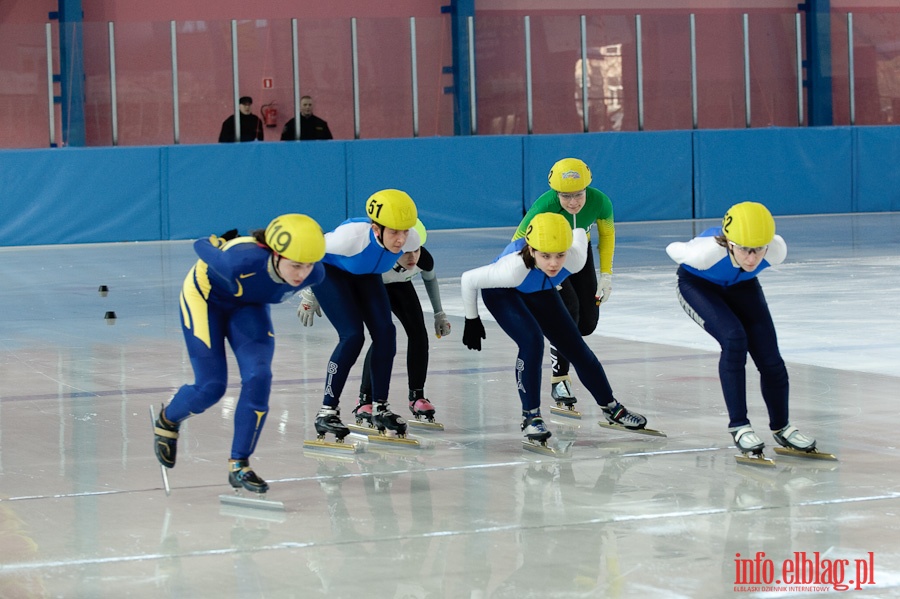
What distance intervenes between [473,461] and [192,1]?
745 inches

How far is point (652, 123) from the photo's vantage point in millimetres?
23531

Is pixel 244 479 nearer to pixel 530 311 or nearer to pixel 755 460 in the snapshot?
pixel 530 311

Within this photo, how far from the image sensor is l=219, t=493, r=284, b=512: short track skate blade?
5.14 m

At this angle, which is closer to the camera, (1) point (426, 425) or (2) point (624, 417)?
(2) point (624, 417)

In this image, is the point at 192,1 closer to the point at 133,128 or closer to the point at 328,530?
the point at 133,128

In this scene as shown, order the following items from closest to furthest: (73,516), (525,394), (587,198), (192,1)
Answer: (73,516), (525,394), (587,198), (192,1)

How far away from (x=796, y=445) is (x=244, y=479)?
96.9 inches

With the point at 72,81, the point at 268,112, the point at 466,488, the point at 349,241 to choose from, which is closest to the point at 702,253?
the point at 466,488

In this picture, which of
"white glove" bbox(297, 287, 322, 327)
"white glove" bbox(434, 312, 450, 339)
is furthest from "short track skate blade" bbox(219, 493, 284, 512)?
"white glove" bbox(434, 312, 450, 339)

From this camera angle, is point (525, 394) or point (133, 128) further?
point (133, 128)

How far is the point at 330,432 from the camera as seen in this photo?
640cm

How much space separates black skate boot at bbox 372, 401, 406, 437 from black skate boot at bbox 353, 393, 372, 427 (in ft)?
0.56

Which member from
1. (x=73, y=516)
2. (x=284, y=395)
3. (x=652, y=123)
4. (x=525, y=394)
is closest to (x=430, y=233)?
(x=652, y=123)

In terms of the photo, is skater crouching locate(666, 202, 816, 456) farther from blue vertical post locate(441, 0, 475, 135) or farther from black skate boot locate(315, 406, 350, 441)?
blue vertical post locate(441, 0, 475, 135)
